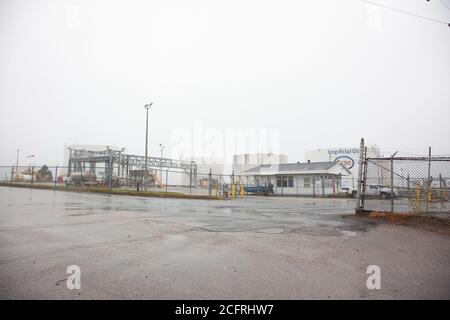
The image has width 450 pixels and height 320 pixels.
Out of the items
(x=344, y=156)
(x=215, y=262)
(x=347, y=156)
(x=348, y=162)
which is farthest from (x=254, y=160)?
(x=215, y=262)

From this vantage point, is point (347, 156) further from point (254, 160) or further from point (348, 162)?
point (254, 160)

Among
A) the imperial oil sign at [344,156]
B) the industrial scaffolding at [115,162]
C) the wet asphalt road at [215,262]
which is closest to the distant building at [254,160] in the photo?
the imperial oil sign at [344,156]

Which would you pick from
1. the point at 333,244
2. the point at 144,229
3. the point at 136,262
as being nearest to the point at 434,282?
the point at 333,244

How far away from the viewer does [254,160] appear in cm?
7212

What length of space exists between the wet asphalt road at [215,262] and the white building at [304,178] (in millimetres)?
28724

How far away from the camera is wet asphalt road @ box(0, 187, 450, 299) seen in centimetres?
294

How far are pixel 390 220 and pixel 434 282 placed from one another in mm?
6204

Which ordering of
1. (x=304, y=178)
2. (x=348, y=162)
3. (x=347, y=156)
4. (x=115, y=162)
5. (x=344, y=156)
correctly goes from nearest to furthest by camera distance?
(x=304, y=178), (x=115, y=162), (x=348, y=162), (x=347, y=156), (x=344, y=156)

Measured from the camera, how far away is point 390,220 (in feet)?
28.9

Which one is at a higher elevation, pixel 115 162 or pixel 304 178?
pixel 115 162

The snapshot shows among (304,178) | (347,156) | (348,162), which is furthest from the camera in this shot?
(347,156)

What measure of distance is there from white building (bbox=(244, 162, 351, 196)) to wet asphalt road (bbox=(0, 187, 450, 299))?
2872 cm

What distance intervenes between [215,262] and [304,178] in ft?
110
